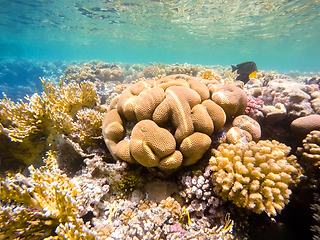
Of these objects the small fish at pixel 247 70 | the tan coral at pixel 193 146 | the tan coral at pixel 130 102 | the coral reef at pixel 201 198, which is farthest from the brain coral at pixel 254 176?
the small fish at pixel 247 70

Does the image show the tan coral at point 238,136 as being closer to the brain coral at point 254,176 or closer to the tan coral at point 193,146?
the brain coral at point 254,176

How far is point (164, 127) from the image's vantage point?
298 cm

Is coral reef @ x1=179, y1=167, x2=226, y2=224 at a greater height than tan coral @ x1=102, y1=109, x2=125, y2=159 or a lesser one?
lesser

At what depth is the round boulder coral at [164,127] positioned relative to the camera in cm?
260

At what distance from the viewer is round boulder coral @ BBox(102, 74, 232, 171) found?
260 cm

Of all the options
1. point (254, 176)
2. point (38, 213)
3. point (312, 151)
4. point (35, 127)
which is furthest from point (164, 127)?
point (35, 127)

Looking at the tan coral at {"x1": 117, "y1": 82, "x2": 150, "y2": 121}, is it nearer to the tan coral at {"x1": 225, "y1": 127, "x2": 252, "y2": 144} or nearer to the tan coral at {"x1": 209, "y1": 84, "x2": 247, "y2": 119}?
the tan coral at {"x1": 209, "y1": 84, "x2": 247, "y2": 119}

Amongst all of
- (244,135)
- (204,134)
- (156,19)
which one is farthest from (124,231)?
(156,19)

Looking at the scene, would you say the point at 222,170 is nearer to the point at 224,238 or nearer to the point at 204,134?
the point at 204,134

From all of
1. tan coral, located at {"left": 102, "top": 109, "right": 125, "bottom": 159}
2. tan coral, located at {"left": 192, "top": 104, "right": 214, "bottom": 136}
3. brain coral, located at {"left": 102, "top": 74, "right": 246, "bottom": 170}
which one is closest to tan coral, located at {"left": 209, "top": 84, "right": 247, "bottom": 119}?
brain coral, located at {"left": 102, "top": 74, "right": 246, "bottom": 170}

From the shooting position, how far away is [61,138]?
11.0 feet

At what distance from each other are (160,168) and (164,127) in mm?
743

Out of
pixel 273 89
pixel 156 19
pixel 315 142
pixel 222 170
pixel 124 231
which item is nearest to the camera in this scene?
pixel 124 231

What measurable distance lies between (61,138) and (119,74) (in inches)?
378
